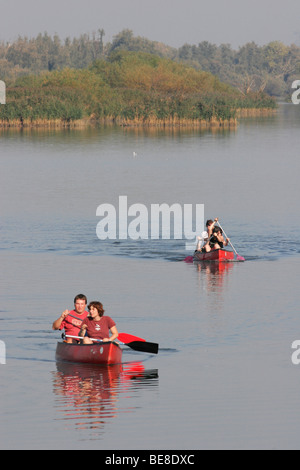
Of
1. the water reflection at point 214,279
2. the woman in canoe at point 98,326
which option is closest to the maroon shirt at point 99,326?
the woman in canoe at point 98,326

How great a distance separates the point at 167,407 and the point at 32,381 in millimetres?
2712

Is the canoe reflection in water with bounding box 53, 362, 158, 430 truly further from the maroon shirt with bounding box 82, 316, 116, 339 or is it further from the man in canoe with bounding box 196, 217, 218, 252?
the man in canoe with bounding box 196, 217, 218, 252

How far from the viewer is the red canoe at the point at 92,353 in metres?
17.9

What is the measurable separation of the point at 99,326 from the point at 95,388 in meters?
1.50

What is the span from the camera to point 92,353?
1808 centimetres

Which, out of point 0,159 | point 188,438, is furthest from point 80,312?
point 0,159

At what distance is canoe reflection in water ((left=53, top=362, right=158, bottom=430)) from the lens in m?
15.5

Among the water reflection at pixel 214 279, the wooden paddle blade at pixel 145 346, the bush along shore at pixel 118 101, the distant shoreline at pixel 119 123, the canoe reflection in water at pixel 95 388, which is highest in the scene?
the bush along shore at pixel 118 101

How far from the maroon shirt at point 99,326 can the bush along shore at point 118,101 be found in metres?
67.6

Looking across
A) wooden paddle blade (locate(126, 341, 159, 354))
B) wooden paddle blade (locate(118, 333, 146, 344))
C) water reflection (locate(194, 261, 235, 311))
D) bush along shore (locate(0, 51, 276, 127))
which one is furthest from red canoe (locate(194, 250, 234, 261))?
bush along shore (locate(0, 51, 276, 127))

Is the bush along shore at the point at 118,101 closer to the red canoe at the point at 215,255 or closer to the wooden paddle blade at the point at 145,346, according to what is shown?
the red canoe at the point at 215,255

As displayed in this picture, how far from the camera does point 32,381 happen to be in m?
17.4

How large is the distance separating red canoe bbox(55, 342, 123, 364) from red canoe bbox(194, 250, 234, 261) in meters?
10.1

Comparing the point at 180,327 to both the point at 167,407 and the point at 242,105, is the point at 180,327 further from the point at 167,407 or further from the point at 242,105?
the point at 242,105
